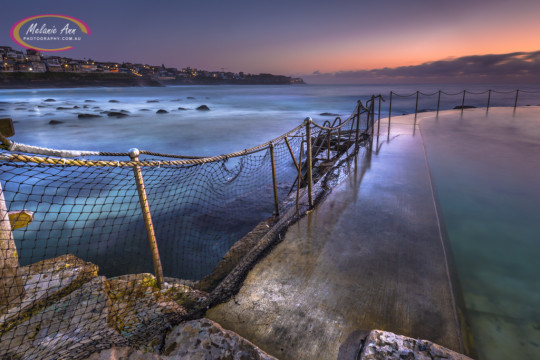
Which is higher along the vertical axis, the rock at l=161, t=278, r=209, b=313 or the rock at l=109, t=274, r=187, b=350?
the rock at l=109, t=274, r=187, b=350

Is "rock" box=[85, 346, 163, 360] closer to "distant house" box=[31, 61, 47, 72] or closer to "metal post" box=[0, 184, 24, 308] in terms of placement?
"metal post" box=[0, 184, 24, 308]

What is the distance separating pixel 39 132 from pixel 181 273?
23.0m

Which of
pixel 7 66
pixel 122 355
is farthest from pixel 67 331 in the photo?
pixel 7 66

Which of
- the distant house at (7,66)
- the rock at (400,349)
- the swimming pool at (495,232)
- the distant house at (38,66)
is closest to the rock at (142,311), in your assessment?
the rock at (400,349)

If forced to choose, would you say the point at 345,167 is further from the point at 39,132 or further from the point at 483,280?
the point at 39,132

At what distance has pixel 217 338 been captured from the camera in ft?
5.83

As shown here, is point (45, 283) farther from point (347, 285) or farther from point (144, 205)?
point (347, 285)

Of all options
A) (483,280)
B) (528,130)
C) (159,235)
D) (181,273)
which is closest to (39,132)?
(159,235)

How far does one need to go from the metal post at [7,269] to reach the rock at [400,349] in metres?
2.81

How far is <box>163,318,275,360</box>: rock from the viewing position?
170 centimetres

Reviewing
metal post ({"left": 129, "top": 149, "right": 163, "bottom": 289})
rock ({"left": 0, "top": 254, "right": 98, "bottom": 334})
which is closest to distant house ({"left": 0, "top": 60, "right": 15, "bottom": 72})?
rock ({"left": 0, "top": 254, "right": 98, "bottom": 334})

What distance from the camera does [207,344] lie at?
175 centimetres

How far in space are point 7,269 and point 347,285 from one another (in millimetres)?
2907

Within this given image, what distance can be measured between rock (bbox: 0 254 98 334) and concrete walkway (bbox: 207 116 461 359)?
1435 millimetres
